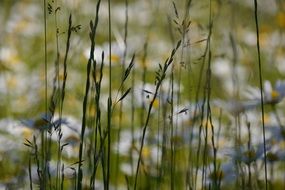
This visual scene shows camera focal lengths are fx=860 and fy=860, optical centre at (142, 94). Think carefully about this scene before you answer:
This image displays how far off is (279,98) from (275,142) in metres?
0.10

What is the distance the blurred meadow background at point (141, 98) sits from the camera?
4.58 ft

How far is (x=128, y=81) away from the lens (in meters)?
3.64

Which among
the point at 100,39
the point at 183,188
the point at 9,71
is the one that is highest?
the point at 100,39

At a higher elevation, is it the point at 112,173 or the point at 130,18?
the point at 130,18

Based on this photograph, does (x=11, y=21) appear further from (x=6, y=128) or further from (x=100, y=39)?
(x=6, y=128)

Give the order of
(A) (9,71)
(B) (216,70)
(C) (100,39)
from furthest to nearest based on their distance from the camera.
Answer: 1. (C) (100,39)
2. (B) (216,70)
3. (A) (9,71)

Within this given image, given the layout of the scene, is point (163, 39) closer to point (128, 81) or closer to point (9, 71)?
point (128, 81)

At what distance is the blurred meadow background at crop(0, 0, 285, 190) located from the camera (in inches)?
55.0

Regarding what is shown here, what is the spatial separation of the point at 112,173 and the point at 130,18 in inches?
107

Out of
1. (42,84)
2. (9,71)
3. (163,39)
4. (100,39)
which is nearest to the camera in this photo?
(42,84)

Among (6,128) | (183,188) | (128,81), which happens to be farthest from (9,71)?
(183,188)

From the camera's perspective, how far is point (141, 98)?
2.14 m

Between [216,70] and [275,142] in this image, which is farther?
[216,70]

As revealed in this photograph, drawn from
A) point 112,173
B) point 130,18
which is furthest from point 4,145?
point 130,18
